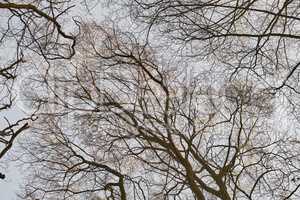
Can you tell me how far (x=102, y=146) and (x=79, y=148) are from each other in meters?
0.63

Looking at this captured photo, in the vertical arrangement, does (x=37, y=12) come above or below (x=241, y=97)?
below

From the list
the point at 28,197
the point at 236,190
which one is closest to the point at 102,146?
the point at 28,197

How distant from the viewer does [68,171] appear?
Answer: 30.6ft

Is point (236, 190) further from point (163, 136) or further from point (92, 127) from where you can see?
point (92, 127)

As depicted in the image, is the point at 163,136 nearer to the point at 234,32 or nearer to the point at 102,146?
→ the point at 102,146

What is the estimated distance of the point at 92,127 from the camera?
339 inches

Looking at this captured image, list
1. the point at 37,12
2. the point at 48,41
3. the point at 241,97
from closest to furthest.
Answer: the point at 37,12
the point at 48,41
the point at 241,97

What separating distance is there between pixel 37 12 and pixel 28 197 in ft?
18.1

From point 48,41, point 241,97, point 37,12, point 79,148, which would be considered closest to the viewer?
point 37,12

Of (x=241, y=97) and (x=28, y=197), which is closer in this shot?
(x=241, y=97)

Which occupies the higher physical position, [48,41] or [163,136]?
[163,136]

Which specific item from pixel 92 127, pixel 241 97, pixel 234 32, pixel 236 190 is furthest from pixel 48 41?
pixel 236 190

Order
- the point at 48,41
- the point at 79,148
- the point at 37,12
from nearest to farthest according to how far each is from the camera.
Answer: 1. the point at 37,12
2. the point at 48,41
3. the point at 79,148

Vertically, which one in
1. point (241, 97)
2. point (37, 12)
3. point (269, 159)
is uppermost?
point (241, 97)
